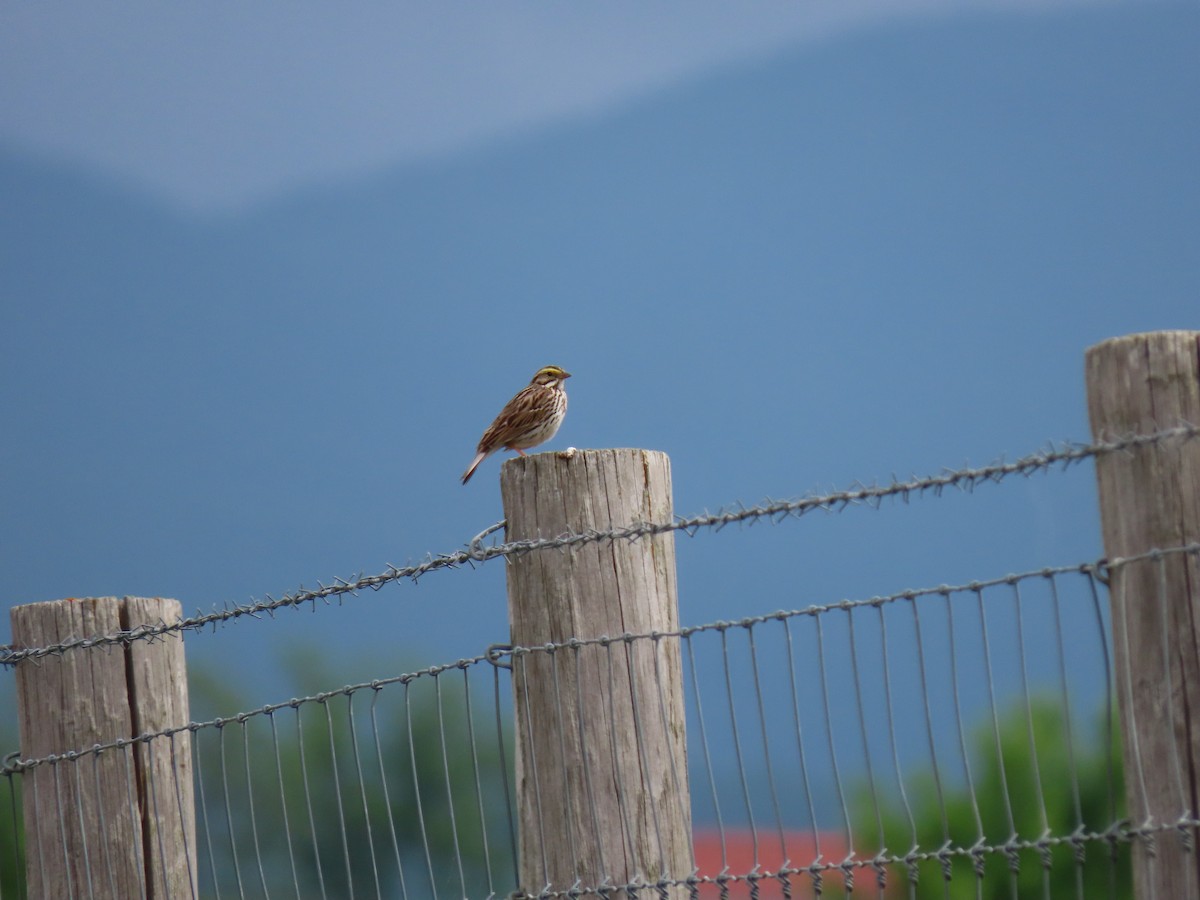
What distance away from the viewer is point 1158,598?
207 cm

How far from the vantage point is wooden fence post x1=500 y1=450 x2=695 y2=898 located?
8.43ft

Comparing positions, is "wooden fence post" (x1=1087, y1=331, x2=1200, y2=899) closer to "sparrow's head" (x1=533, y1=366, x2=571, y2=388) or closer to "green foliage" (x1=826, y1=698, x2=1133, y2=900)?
"sparrow's head" (x1=533, y1=366, x2=571, y2=388)

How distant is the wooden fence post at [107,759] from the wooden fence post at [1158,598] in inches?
92.8

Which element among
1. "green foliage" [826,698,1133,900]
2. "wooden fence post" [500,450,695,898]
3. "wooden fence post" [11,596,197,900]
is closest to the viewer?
"wooden fence post" [500,450,695,898]

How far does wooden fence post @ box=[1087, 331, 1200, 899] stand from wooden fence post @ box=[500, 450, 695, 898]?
0.85 meters

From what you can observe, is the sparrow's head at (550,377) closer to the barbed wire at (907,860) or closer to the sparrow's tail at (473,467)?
the sparrow's tail at (473,467)

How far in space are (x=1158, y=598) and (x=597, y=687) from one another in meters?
1.02

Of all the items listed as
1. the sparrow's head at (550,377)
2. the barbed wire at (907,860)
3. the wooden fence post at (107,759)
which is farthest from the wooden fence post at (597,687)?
the sparrow's head at (550,377)

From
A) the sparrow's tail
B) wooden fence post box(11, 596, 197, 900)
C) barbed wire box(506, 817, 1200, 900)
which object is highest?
the sparrow's tail

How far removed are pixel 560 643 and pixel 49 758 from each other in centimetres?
167

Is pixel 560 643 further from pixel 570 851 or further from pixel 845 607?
pixel 845 607

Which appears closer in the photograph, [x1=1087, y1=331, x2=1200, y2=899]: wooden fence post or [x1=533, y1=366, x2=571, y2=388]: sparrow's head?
[x1=1087, y1=331, x2=1200, y2=899]: wooden fence post

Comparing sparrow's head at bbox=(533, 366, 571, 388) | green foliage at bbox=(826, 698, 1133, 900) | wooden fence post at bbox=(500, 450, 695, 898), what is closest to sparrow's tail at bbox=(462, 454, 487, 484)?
sparrow's head at bbox=(533, 366, 571, 388)

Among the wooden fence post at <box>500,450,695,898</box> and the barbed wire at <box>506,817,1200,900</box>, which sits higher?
the wooden fence post at <box>500,450,695,898</box>
